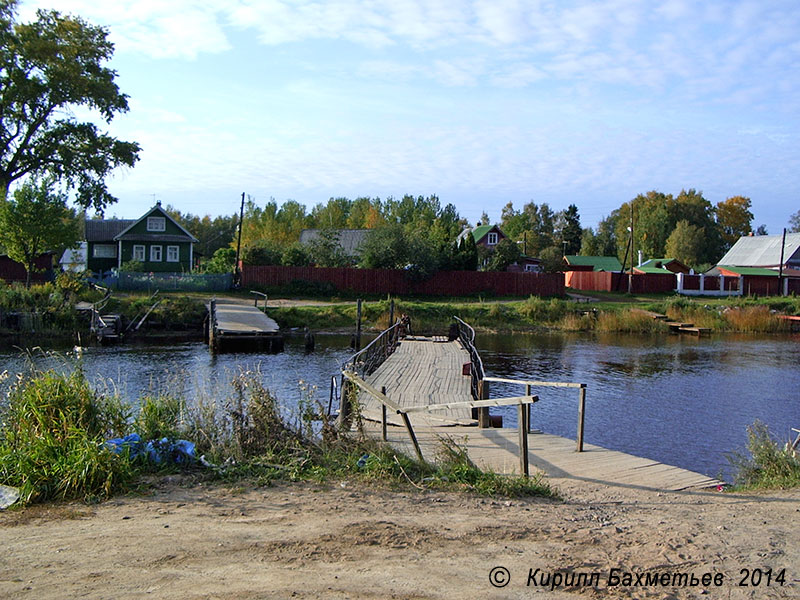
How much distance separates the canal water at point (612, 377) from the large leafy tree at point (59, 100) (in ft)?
57.8

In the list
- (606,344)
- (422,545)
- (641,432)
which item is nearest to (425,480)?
(422,545)

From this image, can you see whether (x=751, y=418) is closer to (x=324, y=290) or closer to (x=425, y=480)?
(x=425, y=480)

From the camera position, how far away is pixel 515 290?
57.7 m

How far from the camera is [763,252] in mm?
81188

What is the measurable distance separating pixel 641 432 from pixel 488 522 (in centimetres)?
1139

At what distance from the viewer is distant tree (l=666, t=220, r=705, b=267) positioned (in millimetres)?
94188

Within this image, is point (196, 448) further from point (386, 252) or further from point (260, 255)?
point (260, 255)

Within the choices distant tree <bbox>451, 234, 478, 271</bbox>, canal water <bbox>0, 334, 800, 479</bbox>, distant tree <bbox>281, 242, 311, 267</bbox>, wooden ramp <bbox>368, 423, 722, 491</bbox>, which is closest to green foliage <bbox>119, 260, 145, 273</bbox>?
distant tree <bbox>281, 242, 311, 267</bbox>

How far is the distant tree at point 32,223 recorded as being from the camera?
41562 millimetres

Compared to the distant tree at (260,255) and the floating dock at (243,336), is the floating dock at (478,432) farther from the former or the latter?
the distant tree at (260,255)

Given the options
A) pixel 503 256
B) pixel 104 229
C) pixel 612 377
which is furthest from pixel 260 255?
pixel 612 377

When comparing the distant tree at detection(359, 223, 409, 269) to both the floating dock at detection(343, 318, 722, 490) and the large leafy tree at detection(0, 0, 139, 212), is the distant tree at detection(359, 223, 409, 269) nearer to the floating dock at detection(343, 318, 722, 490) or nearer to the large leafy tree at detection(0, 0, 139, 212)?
the large leafy tree at detection(0, 0, 139, 212)

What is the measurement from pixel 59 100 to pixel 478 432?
138 ft

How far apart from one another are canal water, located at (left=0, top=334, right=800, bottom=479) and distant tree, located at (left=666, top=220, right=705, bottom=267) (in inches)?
2086
